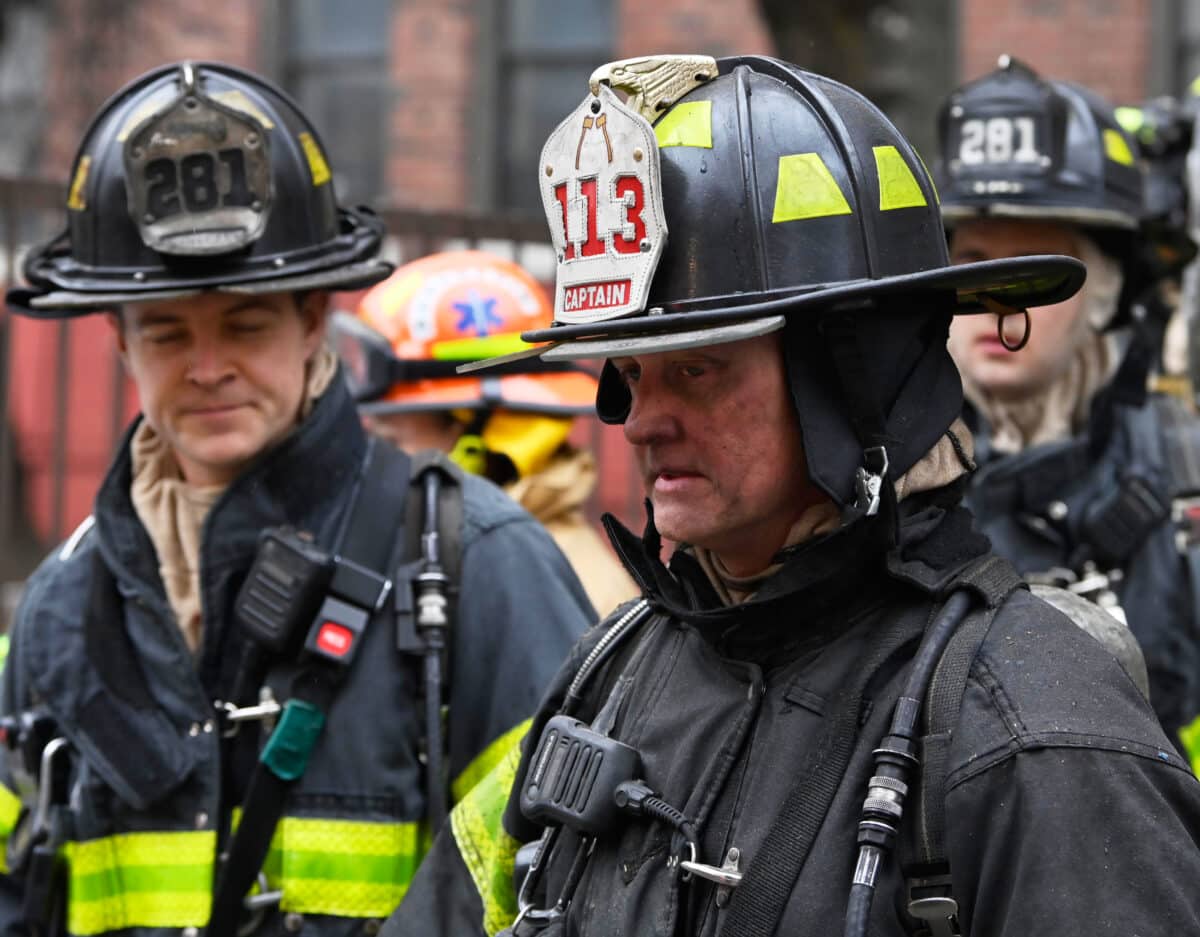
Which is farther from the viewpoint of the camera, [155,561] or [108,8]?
[108,8]

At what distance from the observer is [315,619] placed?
3.32 m

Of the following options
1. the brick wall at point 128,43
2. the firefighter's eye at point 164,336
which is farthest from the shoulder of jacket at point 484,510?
the brick wall at point 128,43

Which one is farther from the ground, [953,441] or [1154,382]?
[953,441]

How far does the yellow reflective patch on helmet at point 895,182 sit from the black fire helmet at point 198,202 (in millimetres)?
1507

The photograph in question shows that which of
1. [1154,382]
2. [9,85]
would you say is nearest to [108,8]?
[9,85]

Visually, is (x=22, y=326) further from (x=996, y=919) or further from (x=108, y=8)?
(x=996, y=919)

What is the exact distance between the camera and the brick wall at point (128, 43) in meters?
10.7

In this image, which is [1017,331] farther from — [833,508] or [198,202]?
[833,508]

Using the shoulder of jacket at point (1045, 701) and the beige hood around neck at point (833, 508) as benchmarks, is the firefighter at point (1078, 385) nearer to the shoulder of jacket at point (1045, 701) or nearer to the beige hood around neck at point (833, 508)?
the beige hood around neck at point (833, 508)

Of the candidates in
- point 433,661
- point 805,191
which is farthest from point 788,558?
point 433,661

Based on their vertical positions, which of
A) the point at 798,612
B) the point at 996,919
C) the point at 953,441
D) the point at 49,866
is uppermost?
the point at 953,441

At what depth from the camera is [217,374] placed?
3.47 metres

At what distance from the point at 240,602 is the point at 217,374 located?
1.45 ft

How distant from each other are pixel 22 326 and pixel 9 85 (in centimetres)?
414
